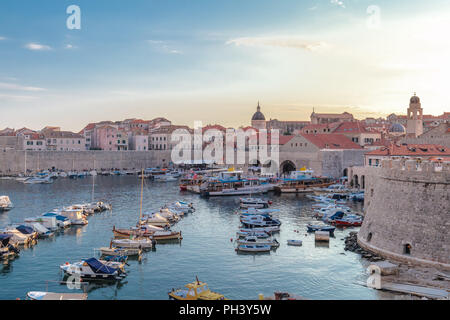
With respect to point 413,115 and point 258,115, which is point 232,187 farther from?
point 258,115

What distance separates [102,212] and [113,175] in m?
33.5

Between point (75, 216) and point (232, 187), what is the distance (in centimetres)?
1864

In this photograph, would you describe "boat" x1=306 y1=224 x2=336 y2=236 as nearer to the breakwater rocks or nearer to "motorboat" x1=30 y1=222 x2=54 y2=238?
the breakwater rocks

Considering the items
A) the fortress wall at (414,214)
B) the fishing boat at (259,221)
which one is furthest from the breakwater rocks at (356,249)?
the fishing boat at (259,221)

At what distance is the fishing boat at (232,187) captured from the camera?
139 ft

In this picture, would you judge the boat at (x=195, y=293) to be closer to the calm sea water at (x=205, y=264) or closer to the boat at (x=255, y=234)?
the calm sea water at (x=205, y=264)

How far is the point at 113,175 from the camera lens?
64.7m

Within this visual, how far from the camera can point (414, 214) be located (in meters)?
15.8

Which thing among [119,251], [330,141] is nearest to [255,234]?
[119,251]

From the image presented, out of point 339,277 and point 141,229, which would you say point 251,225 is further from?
point 339,277

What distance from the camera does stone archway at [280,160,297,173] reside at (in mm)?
54888

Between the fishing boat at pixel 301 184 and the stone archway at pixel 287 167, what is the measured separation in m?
8.53
